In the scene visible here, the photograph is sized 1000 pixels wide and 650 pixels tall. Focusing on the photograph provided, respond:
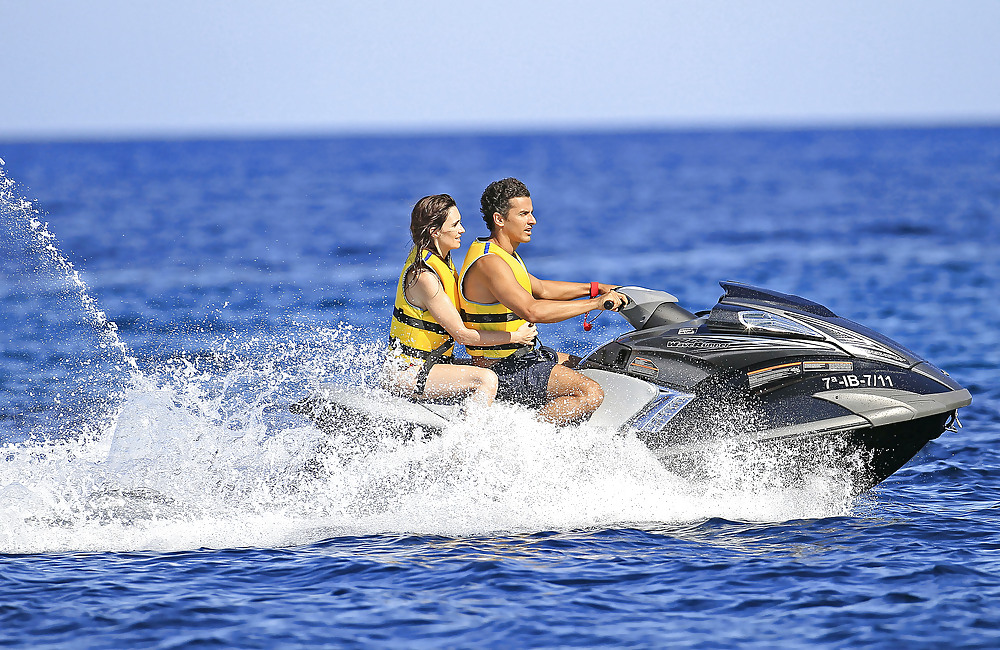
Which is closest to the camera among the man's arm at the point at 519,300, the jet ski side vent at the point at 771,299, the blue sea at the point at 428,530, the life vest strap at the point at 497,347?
the blue sea at the point at 428,530

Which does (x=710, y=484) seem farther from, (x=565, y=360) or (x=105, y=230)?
(x=105, y=230)

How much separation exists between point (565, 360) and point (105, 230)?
22.5 metres

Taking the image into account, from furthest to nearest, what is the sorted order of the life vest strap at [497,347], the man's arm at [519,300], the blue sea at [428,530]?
the life vest strap at [497,347] < the man's arm at [519,300] < the blue sea at [428,530]

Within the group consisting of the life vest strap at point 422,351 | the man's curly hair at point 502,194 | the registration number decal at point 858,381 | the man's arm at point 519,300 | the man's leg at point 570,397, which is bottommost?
the man's leg at point 570,397

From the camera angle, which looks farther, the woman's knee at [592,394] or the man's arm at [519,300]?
the woman's knee at [592,394]

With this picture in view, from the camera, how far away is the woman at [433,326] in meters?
5.21

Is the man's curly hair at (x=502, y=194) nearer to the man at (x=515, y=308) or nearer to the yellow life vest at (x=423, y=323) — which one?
the man at (x=515, y=308)

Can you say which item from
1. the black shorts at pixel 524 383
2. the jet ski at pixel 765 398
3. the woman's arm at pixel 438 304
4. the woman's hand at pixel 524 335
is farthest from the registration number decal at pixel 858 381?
the woman's arm at pixel 438 304

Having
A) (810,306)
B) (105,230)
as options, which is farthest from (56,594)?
(105,230)

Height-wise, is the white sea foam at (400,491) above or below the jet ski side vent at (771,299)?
below

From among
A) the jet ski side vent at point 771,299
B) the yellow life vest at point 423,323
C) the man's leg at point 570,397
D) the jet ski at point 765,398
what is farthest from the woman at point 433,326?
the jet ski side vent at point 771,299

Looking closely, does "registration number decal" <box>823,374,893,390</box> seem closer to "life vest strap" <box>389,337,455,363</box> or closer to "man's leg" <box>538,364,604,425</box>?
"man's leg" <box>538,364,604,425</box>

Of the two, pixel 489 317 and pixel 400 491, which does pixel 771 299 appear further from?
pixel 400 491

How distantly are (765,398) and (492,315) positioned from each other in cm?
140
